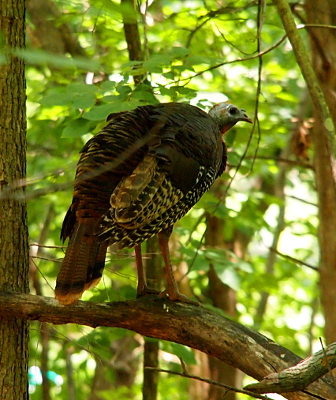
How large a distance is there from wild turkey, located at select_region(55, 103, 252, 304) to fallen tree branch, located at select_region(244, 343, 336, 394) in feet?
4.46

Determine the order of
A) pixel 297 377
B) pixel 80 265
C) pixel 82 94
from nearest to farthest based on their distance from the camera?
1. pixel 297 377
2. pixel 80 265
3. pixel 82 94

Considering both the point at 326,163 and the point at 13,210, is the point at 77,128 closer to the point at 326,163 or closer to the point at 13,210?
the point at 13,210

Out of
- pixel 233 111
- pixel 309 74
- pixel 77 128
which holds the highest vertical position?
pixel 233 111

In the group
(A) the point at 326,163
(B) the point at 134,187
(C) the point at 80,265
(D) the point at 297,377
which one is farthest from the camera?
(A) the point at 326,163

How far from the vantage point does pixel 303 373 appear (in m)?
2.46

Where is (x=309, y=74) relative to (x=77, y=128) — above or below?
below

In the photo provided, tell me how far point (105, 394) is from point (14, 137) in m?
5.23

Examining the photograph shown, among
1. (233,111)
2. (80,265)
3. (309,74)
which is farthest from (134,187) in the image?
(233,111)

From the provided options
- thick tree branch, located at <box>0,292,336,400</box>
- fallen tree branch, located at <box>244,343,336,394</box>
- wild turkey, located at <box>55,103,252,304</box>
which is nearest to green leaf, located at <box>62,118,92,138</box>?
wild turkey, located at <box>55,103,252,304</box>

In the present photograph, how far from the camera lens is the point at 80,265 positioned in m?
3.48

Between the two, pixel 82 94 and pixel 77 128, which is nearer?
Answer: pixel 82 94

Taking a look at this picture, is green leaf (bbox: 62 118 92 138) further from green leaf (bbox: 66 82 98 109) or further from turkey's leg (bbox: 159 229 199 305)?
turkey's leg (bbox: 159 229 199 305)

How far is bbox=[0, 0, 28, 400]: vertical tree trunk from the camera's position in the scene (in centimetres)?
348

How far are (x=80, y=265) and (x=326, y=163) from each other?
3018 millimetres
